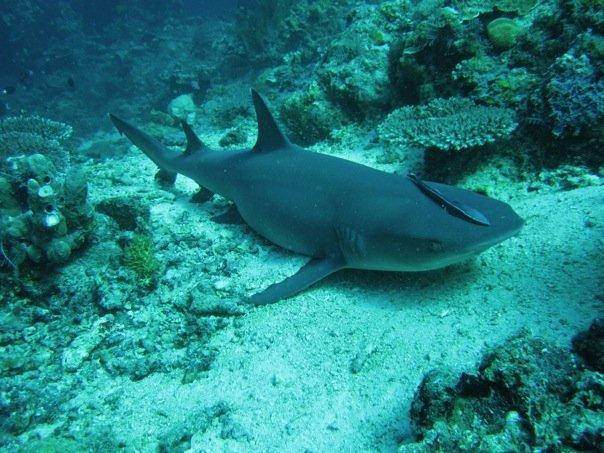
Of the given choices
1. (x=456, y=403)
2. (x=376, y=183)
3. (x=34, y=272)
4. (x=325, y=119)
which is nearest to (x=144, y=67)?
(x=325, y=119)

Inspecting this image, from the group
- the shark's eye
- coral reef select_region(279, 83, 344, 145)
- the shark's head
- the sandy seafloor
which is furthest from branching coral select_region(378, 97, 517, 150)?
coral reef select_region(279, 83, 344, 145)

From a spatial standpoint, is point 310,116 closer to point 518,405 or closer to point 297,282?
point 297,282

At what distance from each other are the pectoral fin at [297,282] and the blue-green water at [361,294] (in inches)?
5.3

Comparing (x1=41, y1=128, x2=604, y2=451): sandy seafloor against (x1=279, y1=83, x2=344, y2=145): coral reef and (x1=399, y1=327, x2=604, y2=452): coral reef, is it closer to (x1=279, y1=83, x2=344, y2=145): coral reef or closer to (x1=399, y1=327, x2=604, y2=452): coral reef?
(x1=399, y1=327, x2=604, y2=452): coral reef

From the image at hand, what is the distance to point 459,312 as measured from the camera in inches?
110

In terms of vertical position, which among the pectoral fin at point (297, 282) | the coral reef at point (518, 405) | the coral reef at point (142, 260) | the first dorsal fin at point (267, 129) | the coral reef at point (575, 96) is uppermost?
the coral reef at point (575, 96)

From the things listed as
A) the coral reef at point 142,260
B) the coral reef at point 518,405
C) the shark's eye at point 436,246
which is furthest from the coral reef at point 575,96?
the coral reef at point 142,260

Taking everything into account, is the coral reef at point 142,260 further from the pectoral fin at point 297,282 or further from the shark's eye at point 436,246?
the shark's eye at point 436,246

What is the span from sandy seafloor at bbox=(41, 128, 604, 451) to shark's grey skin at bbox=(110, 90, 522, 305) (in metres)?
0.30

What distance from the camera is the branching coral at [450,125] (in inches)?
155

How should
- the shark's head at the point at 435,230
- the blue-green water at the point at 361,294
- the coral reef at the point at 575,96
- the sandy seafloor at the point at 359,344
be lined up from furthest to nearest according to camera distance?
→ the coral reef at the point at 575,96, the shark's head at the point at 435,230, the sandy seafloor at the point at 359,344, the blue-green water at the point at 361,294

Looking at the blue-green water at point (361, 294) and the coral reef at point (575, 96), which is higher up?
the coral reef at point (575, 96)

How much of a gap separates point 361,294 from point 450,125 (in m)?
2.21

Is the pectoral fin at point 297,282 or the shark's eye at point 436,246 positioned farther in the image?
the pectoral fin at point 297,282
